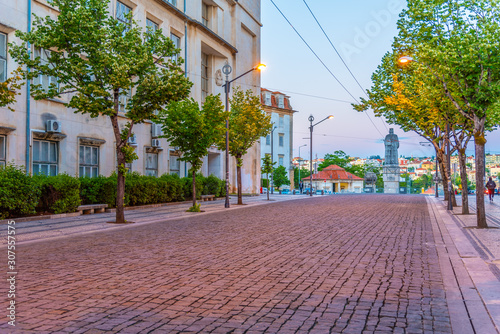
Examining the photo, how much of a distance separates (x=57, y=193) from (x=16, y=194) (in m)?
2.26

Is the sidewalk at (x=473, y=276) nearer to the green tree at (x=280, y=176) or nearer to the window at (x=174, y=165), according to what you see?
the window at (x=174, y=165)

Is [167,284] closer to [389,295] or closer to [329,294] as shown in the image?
[329,294]

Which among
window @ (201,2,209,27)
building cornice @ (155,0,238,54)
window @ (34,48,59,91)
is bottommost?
window @ (34,48,59,91)

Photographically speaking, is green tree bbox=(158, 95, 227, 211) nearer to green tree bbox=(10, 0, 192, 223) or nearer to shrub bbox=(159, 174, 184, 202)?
green tree bbox=(10, 0, 192, 223)

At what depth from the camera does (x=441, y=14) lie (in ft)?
49.6

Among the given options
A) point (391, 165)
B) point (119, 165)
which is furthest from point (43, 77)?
point (391, 165)

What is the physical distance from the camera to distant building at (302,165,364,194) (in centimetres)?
10419

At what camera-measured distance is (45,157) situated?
Result: 74.2 ft

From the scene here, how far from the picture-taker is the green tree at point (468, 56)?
13.7 m

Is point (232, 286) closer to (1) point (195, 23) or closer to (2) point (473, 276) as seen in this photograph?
(2) point (473, 276)

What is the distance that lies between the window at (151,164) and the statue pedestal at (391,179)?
152 ft

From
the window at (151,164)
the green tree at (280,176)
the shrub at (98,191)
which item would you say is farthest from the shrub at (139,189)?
the green tree at (280,176)

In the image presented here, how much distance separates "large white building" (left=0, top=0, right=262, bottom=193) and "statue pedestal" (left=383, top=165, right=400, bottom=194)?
28.3 metres

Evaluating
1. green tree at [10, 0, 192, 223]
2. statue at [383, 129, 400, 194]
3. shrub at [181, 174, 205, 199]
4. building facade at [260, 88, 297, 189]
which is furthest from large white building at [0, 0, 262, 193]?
building facade at [260, 88, 297, 189]
